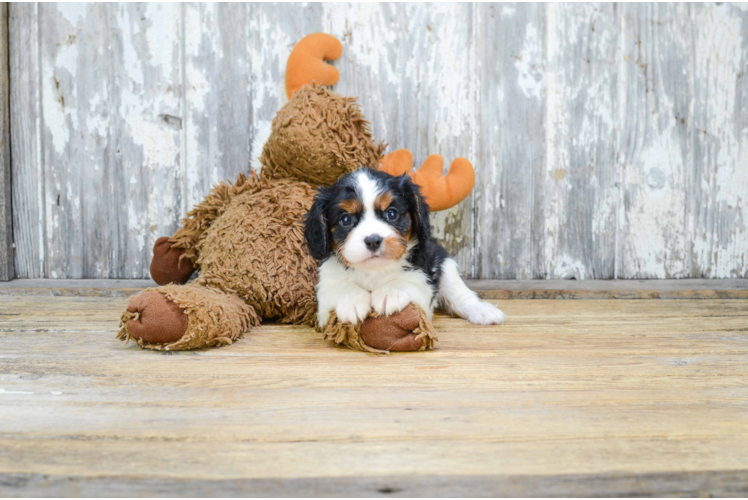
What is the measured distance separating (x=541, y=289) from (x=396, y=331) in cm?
120

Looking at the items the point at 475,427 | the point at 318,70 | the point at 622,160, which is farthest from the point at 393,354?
the point at 622,160

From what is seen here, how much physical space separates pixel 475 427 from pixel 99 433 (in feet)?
2.42

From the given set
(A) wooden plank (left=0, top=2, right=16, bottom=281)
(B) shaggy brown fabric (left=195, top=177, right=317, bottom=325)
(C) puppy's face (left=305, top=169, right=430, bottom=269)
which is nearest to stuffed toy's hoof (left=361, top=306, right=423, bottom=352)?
(C) puppy's face (left=305, top=169, right=430, bottom=269)

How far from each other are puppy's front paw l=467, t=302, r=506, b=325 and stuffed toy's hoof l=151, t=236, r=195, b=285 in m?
1.26

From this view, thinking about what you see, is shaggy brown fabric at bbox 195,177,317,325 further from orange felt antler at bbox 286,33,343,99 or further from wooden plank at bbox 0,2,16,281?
wooden plank at bbox 0,2,16,281

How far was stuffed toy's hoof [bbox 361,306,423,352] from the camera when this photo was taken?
1.60 meters

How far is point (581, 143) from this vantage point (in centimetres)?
273

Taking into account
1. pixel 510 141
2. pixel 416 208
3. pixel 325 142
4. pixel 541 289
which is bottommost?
pixel 541 289

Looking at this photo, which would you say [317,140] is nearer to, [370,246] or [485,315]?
[370,246]

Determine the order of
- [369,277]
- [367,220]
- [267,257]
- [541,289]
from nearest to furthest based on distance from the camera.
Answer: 1. [367,220]
2. [369,277]
3. [267,257]
4. [541,289]

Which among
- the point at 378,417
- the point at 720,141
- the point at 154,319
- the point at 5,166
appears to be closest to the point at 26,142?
the point at 5,166

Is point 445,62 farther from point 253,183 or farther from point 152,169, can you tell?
point 152,169

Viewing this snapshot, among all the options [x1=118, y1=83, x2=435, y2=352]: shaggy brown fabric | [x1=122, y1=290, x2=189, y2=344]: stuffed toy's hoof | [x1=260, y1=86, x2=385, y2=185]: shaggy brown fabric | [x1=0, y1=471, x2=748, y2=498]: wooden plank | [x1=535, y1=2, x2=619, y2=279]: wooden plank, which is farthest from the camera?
[x1=535, y1=2, x2=619, y2=279]: wooden plank

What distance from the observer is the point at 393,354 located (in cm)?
→ 161
